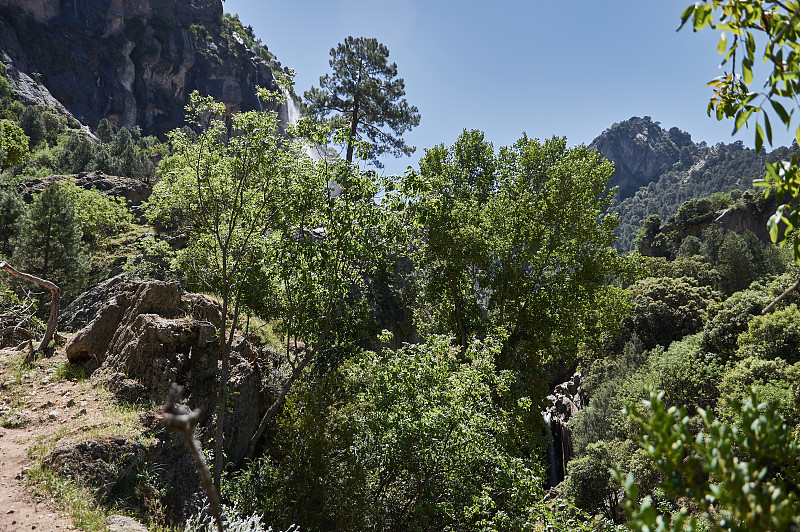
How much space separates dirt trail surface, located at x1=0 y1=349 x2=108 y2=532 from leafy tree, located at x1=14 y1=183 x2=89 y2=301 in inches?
474

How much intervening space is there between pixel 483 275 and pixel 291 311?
6.27 meters

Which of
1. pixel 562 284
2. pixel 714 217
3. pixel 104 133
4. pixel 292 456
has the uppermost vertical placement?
pixel 104 133

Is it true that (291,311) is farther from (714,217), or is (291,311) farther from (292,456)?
(714,217)

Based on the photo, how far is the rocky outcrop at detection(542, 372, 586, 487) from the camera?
28.5 m

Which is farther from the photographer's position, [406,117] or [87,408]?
[406,117]

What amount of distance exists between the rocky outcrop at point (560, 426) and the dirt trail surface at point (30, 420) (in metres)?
24.1

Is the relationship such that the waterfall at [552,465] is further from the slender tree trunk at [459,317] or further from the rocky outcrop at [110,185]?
the rocky outcrop at [110,185]

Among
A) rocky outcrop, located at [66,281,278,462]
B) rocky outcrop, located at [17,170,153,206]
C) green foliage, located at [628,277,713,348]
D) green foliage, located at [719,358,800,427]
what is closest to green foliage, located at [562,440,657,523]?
green foliage, located at [719,358,800,427]

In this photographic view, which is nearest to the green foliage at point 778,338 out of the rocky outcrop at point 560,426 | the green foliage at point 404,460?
the rocky outcrop at point 560,426

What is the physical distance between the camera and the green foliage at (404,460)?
24.3 feet

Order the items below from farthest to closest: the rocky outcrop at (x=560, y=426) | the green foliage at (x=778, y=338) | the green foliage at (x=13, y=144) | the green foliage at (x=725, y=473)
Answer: the green foliage at (x=13, y=144), the rocky outcrop at (x=560, y=426), the green foliage at (x=778, y=338), the green foliage at (x=725, y=473)

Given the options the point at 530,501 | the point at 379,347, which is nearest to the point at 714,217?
the point at 379,347

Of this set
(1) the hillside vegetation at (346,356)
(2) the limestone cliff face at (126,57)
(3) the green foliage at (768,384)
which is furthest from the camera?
(2) the limestone cliff face at (126,57)

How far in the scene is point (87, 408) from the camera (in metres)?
8.44
